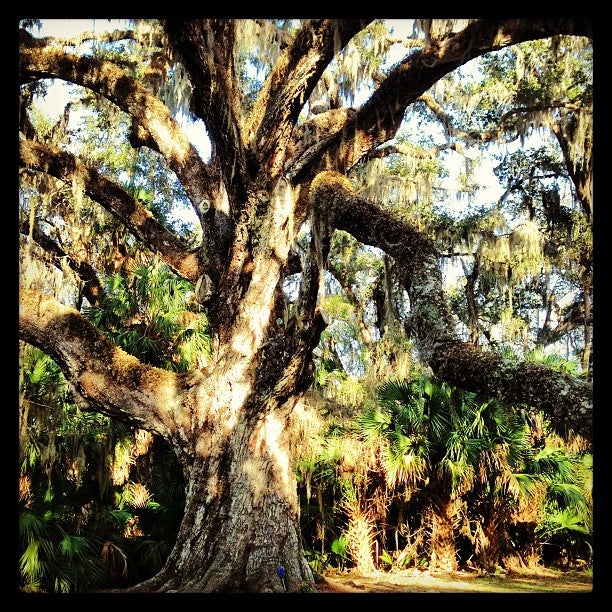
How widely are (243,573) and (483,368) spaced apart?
3.82m

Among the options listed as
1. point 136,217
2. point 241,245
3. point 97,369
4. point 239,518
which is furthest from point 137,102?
point 239,518

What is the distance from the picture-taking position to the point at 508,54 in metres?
11.3

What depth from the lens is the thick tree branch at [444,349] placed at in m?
3.55

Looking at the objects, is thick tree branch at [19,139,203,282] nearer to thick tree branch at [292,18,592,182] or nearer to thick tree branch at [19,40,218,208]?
thick tree branch at [19,40,218,208]

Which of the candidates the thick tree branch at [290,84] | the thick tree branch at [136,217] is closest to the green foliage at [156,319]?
the thick tree branch at [136,217]

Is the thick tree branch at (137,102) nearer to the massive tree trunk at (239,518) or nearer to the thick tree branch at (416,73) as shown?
the thick tree branch at (416,73)

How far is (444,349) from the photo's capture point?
4285 mm

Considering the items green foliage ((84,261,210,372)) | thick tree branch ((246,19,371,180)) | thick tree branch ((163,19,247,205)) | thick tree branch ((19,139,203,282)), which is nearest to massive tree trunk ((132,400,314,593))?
thick tree branch ((19,139,203,282))

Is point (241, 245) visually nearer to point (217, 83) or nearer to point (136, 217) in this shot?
point (136, 217)

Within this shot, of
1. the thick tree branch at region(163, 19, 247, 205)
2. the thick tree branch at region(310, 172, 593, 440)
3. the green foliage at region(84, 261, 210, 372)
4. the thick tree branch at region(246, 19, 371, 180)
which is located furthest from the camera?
the green foliage at region(84, 261, 210, 372)

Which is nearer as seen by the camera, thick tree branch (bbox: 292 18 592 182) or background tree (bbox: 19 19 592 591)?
thick tree branch (bbox: 292 18 592 182)

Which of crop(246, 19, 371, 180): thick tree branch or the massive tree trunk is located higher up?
crop(246, 19, 371, 180): thick tree branch

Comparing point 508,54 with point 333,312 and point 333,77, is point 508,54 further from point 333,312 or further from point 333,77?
point 333,312

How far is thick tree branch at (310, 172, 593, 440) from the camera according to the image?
3.55 metres
